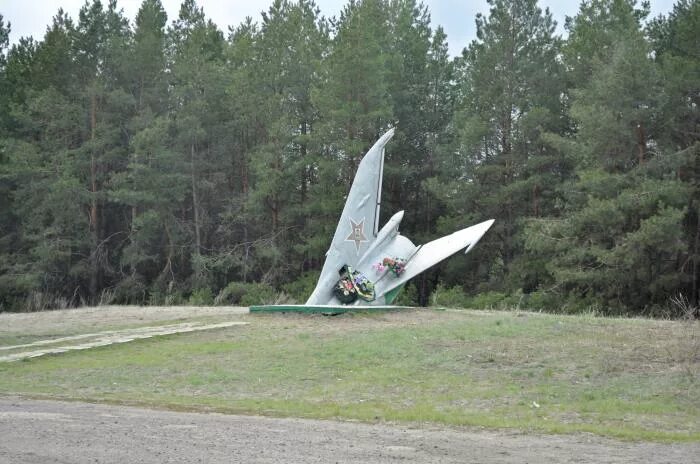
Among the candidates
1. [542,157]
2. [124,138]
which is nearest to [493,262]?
[542,157]

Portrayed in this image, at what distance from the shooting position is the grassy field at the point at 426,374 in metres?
8.87

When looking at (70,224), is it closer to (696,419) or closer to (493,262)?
(493,262)

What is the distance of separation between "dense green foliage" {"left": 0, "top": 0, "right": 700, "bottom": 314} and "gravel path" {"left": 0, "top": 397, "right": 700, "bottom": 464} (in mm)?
18046

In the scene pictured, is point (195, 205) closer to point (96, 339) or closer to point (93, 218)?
point (93, 218)

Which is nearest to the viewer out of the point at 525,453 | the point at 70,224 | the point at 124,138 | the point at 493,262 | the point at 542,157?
the point at 525,453

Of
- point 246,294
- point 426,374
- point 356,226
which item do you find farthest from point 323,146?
point 426,374

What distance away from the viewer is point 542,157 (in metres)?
29.5

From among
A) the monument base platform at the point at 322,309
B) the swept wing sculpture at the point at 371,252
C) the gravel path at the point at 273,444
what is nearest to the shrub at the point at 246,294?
the swept wing sculpture at the point at 371,252

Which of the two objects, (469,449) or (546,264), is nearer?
(469,449)

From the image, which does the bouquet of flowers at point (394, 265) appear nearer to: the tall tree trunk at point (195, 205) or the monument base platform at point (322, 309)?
the monument base platform at point (322, 309)

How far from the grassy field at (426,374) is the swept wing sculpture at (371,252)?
3.21m

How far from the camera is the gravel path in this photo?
21.5ft

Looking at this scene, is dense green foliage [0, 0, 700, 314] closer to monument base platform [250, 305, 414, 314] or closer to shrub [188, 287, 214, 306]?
shrub [188, 287, 214, 306]

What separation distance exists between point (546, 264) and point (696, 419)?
1853cm
